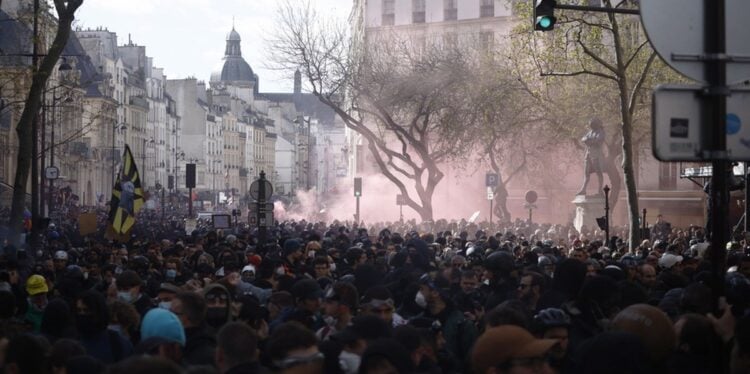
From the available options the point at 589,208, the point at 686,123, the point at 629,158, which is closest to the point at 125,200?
the point at 629,158

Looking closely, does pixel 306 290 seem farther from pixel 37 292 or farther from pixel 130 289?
pixel 37 292

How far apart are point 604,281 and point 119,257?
11840 mm

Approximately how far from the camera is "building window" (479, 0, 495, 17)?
84500mm

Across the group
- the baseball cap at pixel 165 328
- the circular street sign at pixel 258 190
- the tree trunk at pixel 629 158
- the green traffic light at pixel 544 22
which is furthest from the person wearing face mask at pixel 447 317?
the tree trunk at pixel 629 158

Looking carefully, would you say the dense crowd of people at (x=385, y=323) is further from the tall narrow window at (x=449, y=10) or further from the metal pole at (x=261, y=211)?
the tall narrow window at (x=449, y=10)

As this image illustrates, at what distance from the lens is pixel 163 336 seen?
7.47 metres

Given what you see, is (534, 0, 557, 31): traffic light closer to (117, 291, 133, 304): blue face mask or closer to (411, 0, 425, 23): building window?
(117, 291, 133, 304): blue face mask

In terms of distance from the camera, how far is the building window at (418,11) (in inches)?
3428

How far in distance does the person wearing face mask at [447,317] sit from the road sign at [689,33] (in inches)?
130

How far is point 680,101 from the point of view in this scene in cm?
614

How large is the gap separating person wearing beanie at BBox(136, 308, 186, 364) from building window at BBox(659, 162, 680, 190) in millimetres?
59746

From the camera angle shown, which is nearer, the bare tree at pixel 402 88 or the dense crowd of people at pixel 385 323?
the dense crowd of people at pixel 385 323

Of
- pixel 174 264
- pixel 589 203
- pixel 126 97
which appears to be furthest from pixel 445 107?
pixel 126 97

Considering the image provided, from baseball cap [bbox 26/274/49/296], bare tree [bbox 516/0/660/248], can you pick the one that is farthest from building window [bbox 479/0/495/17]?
baseball cap [bbox 26/274/49/296]
